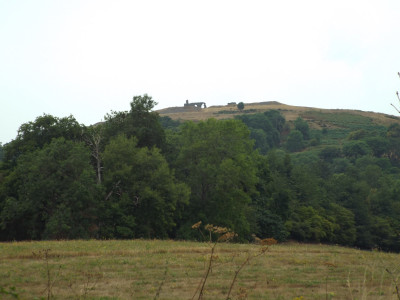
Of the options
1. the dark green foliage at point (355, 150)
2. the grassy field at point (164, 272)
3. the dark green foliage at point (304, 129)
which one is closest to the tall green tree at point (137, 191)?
the grassy field at point (164, 272)

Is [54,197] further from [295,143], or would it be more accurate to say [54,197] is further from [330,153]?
[295,143]

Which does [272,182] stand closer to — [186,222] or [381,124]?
[186,222]

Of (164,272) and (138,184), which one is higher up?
(164,272)

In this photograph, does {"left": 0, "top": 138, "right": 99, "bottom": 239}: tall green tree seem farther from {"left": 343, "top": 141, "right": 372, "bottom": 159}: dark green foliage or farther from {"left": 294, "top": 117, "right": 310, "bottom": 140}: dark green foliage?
{"left": 294, "top": 117, "right": 310, "bottom": 140}: dark green foliage

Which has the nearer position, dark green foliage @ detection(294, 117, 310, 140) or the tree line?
the tree line

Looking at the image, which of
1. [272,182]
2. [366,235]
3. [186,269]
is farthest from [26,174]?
[366,235]

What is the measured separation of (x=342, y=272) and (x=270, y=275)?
13.7 feet

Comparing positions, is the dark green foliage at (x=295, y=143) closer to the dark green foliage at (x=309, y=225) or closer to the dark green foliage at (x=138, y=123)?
the dark green foliage at (x=309, y=225)

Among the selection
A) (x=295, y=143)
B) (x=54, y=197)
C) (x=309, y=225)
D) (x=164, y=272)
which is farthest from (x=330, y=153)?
(x=164, y=272)

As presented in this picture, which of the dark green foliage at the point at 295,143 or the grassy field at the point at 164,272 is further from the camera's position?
the dark green foliage at the point at 295,143

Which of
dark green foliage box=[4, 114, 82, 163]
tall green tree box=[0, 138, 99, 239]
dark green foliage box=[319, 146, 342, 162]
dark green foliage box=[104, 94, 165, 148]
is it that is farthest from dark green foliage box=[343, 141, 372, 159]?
tall green tree box=[0, 138, 99, 239]

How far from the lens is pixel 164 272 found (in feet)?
47.1

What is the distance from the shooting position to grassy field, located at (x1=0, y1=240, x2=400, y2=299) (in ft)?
46.9

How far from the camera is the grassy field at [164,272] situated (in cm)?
1430
